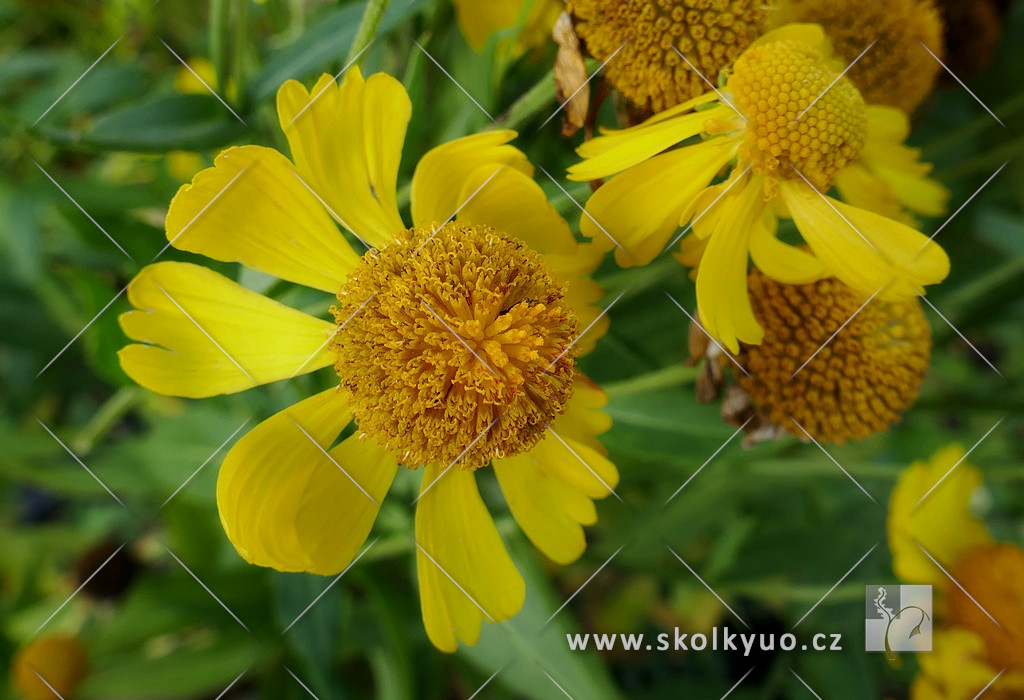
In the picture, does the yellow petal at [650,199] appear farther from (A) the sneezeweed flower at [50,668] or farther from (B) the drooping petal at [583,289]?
(A) the sneezeweed flower at [50,668]

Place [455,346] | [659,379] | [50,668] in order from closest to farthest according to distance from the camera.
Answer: [455,346] → [659,379] → [50,668]

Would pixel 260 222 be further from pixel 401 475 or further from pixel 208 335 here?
pixel 401 475

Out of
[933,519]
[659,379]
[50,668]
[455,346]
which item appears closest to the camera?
[455,346]

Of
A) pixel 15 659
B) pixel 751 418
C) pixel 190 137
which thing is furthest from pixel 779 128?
pixel 15 659

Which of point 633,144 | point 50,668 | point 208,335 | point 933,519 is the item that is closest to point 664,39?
point 633,144

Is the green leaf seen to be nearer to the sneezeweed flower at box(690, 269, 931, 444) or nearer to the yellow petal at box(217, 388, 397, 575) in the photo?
the yellow petal at box(217, 388, 397, 575)

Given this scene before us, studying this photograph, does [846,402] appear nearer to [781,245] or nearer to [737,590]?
[781,245]
